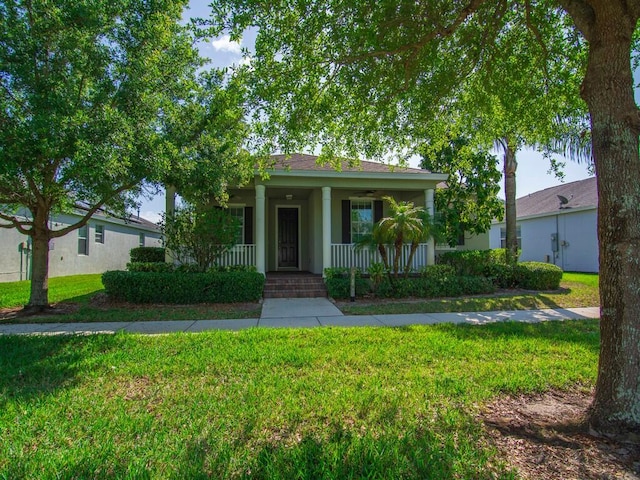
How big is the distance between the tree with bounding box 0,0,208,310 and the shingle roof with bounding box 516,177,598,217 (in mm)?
19042

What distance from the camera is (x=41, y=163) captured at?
604 centimetres

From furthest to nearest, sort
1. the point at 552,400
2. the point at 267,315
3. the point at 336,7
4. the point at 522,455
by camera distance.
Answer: the point at 267,315 < the point at 336,7 < the point at 552,400 < the point at 522,455

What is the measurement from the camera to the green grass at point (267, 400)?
2.35 metres

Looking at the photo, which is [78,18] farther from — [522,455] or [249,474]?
[522,455]

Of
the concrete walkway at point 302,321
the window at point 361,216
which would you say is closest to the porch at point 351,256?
the window at point 361,216

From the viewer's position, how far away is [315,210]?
1233 cm

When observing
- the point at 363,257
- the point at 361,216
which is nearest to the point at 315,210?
the point at 361,216

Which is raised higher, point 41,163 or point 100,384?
point 41,163

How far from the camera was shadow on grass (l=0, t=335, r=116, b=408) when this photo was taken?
3594 millimetres

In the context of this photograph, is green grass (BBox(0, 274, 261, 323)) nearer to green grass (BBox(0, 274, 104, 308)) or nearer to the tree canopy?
green grass (BBox(0, 274, 104, 308))

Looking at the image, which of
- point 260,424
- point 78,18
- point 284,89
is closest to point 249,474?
point 260,424

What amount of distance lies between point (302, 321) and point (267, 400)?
3.63 metres

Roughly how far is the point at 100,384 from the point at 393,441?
120 inches

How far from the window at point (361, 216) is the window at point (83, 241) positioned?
13.5 m
